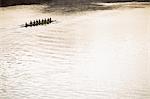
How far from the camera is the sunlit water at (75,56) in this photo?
169 centimetres

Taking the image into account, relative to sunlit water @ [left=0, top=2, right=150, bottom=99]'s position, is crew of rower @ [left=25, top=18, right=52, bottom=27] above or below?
above

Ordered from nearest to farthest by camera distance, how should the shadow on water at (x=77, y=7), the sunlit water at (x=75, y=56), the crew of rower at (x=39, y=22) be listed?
1. the sunlit water at (x=75, y=56)
2. the crew of rower at (x=39, y=22)
3. the shadow on water at (x=77, y=7)

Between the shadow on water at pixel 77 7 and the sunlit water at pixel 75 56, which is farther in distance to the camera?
the shadow on water at pixel 77 7

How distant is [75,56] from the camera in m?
2.08

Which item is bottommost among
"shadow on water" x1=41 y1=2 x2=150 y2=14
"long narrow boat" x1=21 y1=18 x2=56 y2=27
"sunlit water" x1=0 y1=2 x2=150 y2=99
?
"sunlit water" x1=0 y1=2 x2=150 y2=99

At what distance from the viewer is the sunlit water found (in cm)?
169

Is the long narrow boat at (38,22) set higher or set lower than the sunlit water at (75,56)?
higher

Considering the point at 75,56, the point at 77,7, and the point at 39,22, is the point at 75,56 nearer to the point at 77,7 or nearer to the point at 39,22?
the point at 39,22

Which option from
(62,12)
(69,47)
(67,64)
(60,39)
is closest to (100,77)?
(67,64)

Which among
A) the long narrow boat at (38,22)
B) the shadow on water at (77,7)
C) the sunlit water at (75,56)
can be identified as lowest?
the sunlit water at (75,56)

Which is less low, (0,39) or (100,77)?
(0,39)

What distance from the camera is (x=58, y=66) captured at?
6.48ft

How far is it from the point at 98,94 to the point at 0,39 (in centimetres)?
80

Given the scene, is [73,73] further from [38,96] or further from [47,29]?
[47,29]
